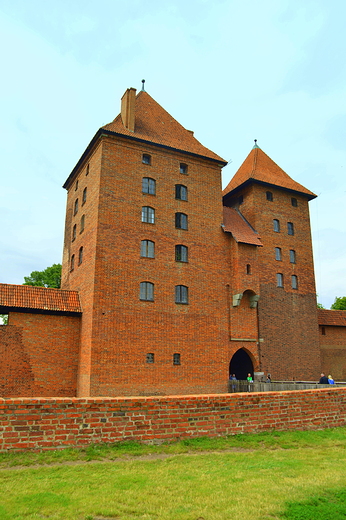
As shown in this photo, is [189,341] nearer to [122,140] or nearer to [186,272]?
[186,272]

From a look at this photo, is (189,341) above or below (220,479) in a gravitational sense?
above

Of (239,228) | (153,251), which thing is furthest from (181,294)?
(239,228)

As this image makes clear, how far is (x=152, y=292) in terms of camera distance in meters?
22.0

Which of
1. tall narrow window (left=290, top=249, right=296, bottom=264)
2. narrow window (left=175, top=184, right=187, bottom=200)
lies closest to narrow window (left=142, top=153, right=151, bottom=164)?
narrow window (left=175, top=184, right=187, bottom=200)

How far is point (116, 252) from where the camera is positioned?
21375 mm

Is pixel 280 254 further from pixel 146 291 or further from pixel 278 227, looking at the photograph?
pixel 146 291

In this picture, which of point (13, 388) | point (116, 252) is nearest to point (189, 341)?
point (116, 252)

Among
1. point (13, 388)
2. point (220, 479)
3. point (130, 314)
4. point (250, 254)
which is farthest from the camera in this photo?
point (250, 254)

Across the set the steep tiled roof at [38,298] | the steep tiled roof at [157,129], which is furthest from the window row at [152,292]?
the steep tiled roof at [157,129]

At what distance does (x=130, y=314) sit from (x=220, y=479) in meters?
15.1

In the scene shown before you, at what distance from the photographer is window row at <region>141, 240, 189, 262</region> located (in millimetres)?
22359

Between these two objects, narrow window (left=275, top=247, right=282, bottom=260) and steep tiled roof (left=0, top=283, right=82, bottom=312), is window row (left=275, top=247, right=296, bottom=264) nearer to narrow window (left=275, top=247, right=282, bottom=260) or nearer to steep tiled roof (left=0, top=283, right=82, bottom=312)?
narrow window (left=275, top=247, right=282, bottom=260)

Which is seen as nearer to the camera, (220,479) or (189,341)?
(220,479)

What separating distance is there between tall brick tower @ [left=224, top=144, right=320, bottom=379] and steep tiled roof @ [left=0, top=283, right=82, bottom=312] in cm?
1090
